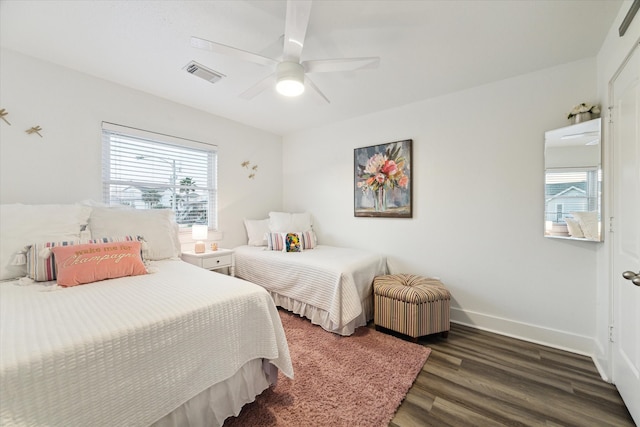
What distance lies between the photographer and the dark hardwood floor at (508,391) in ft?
4.72

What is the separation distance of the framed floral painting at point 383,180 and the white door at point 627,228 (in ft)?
5.11

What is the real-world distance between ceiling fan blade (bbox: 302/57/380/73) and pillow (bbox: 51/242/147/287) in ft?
5.95

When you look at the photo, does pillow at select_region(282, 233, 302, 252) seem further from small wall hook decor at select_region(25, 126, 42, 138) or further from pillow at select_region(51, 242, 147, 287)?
small wall hook decor at select_region(25, 126, 42, 138)

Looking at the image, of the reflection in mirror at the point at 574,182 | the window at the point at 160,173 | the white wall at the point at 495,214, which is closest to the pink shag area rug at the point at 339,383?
the white wall at the point at 495,214

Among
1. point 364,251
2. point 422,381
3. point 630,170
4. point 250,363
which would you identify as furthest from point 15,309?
point 630,170

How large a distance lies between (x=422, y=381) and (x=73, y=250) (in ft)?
8.16

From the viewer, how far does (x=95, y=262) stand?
167 cm

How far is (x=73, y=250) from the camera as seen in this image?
167cm

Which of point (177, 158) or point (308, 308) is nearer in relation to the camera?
point (308, 308)

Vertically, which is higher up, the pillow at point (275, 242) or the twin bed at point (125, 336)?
the pillow at point (275, 242)

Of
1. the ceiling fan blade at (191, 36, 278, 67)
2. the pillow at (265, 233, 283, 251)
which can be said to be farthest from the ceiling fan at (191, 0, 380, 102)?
the pillow at (265, 233, 283, 251)

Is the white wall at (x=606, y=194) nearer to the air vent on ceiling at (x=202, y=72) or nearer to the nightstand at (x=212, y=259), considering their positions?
the air vent on ceiling at (x=202, y=72)

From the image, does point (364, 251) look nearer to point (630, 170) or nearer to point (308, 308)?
point (308, 308)

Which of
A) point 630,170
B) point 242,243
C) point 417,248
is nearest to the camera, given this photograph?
point 630,170
